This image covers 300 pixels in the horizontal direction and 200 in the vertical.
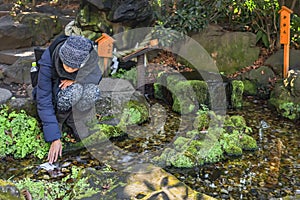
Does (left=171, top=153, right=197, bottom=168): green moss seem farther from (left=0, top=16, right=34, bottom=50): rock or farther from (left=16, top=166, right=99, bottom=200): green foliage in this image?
(left=0, top=16, right=34, bottom=50): rock

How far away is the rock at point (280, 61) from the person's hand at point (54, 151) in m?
4.90

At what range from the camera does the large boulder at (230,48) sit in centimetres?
811

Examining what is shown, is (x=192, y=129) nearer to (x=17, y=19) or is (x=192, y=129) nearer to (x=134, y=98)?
(x=134, y=98)

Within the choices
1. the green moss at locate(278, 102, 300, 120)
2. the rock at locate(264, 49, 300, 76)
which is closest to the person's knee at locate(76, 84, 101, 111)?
the green moss at locate(278, 102, 300, 120)

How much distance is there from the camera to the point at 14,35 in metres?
9.37

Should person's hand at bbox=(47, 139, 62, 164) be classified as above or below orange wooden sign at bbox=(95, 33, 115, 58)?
below

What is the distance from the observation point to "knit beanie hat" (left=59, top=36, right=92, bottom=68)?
3.82 m

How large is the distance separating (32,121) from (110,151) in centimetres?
96

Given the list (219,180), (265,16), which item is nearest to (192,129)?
(219,180)

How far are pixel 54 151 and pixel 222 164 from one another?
1870 millimetres

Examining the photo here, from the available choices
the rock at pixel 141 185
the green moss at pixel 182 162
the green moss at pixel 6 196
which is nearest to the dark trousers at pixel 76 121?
the green moss at pixel 182 162

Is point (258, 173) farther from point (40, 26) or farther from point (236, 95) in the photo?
point (40, 26)

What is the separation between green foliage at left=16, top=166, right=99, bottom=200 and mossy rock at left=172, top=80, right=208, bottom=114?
8.04ft

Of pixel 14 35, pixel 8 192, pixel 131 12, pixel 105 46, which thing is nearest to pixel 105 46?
pixel 105 46
